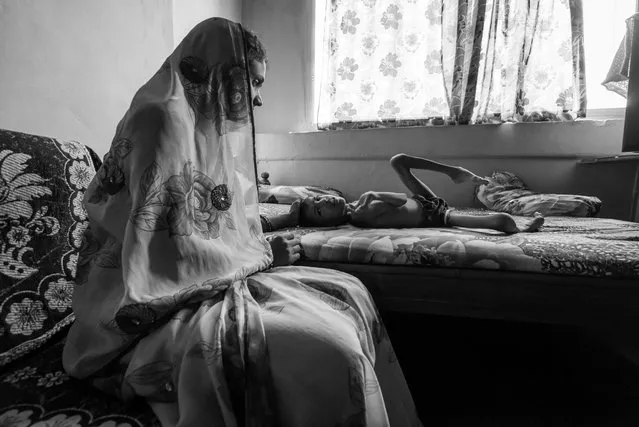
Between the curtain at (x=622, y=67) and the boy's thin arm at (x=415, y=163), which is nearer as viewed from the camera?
the boy's thin arm at (x=415, y=163)

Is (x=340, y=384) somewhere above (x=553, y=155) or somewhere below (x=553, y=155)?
below

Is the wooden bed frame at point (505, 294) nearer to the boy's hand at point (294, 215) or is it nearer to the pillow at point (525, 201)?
the boy's hand at point (294, 215)

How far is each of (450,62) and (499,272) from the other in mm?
1955

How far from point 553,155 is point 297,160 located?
1757 millimetres

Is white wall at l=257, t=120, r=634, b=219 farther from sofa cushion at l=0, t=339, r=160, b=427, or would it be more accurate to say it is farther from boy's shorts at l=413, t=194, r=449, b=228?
sofa cushion at l=0, t=339, r=160, b=427

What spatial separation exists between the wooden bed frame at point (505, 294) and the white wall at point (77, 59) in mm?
1325

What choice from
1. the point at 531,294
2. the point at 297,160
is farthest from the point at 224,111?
the point at 297,160

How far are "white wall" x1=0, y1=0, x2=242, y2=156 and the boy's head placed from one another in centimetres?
103

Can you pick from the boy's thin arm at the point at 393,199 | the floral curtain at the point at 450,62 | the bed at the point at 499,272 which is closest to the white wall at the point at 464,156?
the floral curtain at the point at 450,62

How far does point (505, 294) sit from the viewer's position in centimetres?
99

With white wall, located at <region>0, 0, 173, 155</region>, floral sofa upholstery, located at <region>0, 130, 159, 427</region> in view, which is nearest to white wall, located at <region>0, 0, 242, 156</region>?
white wall, located at <region>0, 0, 173, 155</region>

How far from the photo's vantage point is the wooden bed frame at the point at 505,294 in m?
0.93

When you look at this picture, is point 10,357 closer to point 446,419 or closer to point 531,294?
point 446,419

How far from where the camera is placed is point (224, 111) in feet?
2.49
